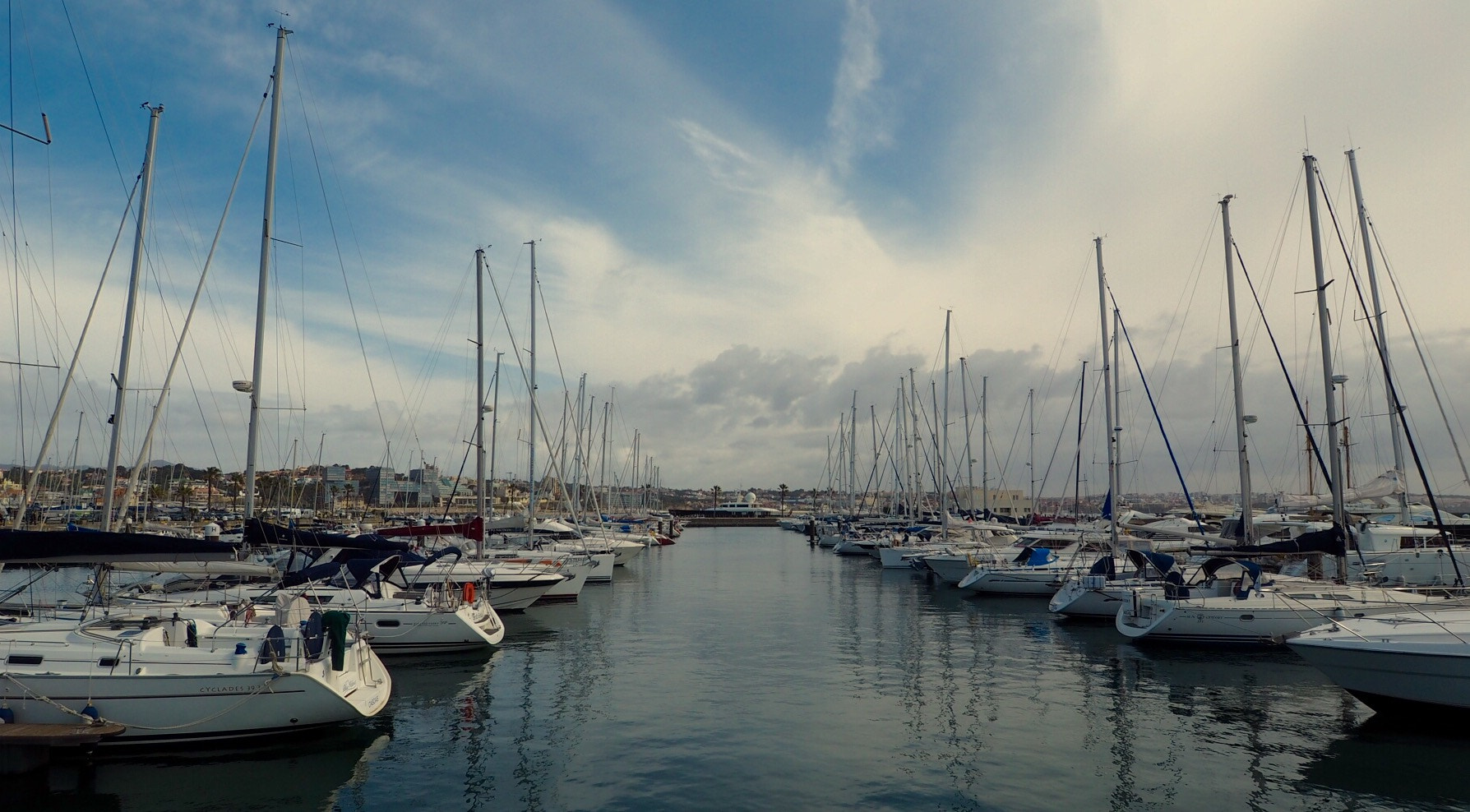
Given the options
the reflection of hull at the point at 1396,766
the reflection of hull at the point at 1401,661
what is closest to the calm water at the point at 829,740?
the reflection of hull at the point at 1396,766

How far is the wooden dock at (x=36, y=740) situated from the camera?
12797mm

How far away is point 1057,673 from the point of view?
21.9 m

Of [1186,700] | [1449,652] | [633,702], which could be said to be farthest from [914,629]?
[1449,652]

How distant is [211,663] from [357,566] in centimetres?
898

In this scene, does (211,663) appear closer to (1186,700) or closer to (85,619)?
(85,619)

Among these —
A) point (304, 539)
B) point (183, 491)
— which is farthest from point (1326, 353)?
point (183, 491)

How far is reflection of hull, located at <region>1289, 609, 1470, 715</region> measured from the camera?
15.5 metres

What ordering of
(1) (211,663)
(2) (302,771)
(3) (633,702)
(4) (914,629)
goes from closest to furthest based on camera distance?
1. (2) (302,771)
2. (1) (211,663)
3. (3) (633,702)
4. (4) (914,629)

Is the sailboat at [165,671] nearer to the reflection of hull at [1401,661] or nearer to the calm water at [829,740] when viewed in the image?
the calm water at [829,740]

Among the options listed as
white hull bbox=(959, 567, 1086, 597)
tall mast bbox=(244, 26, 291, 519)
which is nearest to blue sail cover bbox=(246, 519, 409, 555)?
tall mast bbox=(244, 26, 291, 519)

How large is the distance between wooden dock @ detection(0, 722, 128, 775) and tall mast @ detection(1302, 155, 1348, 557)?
103 feet

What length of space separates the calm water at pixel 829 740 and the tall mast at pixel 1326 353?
5809 mm

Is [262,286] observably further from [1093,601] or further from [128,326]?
[1093,601]

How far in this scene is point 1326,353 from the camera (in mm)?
26984
